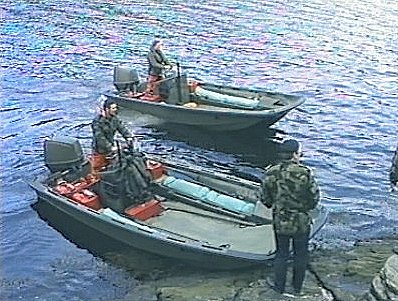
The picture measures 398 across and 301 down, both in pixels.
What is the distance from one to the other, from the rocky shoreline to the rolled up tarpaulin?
22.1ft

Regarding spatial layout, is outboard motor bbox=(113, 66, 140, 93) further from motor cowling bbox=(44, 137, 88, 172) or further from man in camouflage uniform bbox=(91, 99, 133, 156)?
motor cowling bbox=(44, 137, 88, 172)

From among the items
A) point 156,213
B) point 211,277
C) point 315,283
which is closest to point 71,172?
point 156,213

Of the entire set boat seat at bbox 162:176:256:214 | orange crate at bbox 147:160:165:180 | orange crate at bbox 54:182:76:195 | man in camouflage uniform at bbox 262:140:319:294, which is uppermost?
man in camouflage uniform at bbox 262:140:319:294

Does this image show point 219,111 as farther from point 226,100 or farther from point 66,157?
point 66,157

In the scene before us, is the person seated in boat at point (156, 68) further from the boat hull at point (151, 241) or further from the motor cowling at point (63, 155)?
the boat hull at point (151, 241)

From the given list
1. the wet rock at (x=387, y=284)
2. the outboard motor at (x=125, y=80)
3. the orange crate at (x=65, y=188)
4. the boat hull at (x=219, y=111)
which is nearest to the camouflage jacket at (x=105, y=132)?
the orange crate at (x=65, y=188)

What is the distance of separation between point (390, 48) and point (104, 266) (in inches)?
680

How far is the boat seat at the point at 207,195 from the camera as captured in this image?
13.2 meters

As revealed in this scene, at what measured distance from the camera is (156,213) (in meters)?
13.6

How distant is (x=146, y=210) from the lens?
13.4 m

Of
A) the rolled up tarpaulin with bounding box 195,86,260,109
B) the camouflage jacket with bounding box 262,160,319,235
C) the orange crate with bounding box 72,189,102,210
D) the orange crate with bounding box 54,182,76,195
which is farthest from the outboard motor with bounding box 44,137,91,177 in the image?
the camouflage jacket with bounding box 262,160,319,235

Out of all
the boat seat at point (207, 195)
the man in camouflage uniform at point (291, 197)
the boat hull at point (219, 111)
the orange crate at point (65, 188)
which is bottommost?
the orange crate at point (65, 188)

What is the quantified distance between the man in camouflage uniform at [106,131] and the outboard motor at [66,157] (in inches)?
14.4

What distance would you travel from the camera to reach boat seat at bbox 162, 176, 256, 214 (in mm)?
13227
